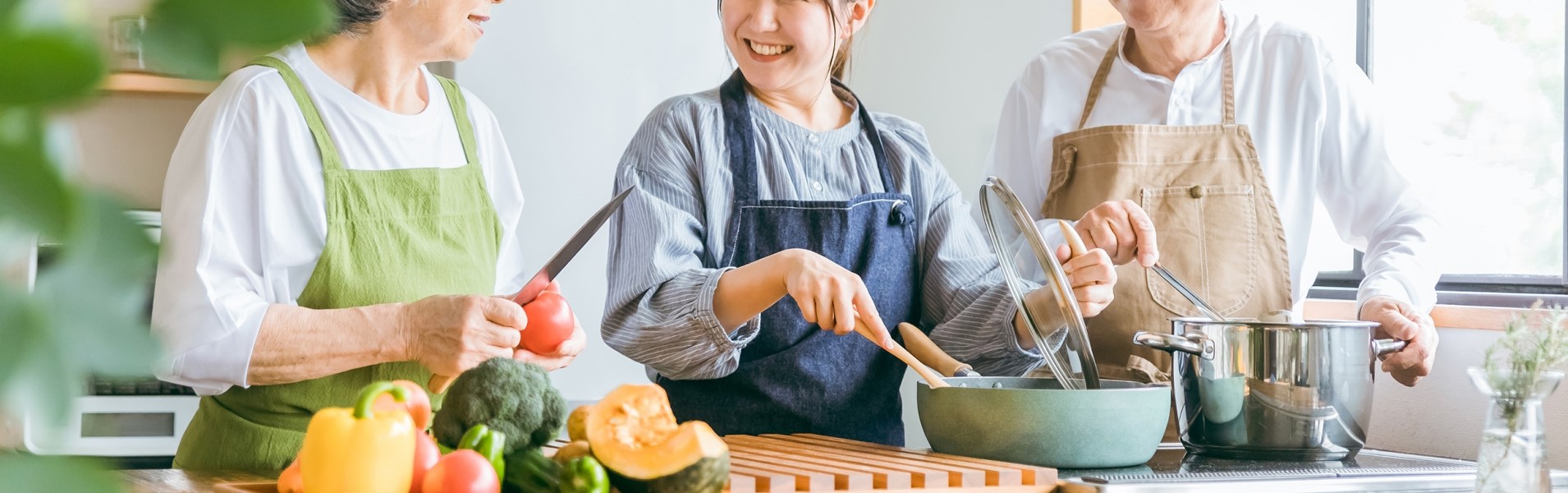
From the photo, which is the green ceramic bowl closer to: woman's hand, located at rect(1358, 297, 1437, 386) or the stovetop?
the stovetop

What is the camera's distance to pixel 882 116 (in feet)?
5.19

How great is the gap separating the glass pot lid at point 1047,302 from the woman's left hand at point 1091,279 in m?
0.03

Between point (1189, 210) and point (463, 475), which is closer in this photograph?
point (463, 475)

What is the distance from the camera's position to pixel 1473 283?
2354mm

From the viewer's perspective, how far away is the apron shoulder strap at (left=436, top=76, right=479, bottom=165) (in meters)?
1.52

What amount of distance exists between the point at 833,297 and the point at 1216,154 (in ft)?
2.45

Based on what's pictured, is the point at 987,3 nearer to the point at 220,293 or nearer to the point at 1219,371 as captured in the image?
the point at 1219,371

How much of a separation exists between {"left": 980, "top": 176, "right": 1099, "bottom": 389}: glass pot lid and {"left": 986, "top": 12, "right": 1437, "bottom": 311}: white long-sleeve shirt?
0.96 ft

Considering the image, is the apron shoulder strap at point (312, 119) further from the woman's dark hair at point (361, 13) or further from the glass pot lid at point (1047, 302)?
the glass pot lid at point (1047, 302)

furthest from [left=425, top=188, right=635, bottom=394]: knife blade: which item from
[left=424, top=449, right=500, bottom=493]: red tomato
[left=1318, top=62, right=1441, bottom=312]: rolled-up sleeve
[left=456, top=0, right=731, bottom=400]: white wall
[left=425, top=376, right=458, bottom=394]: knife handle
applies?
[left=456, top=0, right=731, bottom=400]: white wall

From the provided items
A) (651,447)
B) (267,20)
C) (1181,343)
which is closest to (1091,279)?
(1181,343)

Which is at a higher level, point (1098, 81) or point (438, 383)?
point (1098, 81)

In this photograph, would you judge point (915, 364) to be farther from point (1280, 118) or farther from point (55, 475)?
point (55, 475)

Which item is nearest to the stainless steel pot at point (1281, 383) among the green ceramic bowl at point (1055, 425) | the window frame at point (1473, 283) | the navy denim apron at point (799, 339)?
the green ceramic bowl at point (1055, 425)
